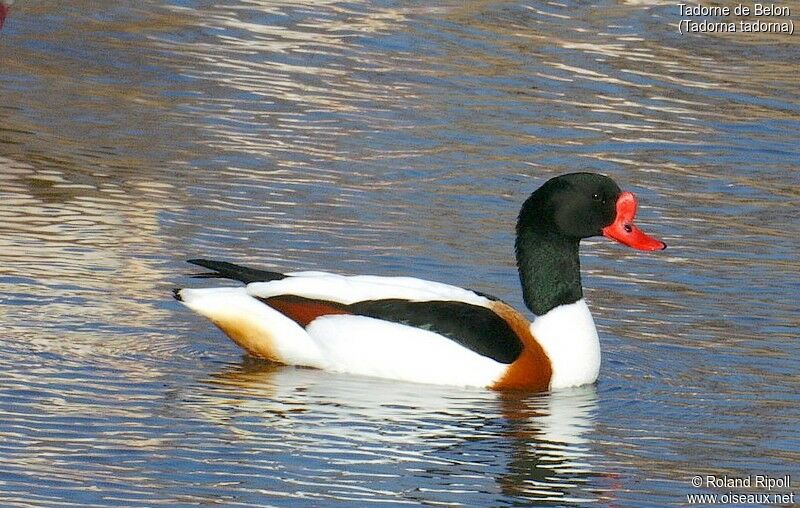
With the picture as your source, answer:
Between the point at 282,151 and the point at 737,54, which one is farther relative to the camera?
the point at 737,54

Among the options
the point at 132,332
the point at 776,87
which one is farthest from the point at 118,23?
the point at 132,332

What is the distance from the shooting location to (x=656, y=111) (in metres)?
17.0

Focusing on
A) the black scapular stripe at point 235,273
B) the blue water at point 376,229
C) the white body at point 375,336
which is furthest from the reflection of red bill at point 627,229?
the black scapular stripe at point 235,273

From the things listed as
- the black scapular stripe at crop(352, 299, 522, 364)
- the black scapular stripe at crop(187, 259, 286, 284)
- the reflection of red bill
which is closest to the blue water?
the black scapular stripe at crop(352, 299, 522, 364)

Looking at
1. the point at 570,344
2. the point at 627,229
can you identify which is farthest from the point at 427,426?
the point at 627,229

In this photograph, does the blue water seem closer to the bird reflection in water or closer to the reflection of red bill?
the bird reflection in water

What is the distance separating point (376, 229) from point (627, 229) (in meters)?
2.70

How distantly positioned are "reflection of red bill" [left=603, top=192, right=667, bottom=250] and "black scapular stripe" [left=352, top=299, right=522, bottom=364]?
931 mm

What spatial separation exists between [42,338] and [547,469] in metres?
2.79

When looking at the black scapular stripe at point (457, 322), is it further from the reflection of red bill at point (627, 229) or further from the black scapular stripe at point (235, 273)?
the reflection of red bill at point (627, 229)

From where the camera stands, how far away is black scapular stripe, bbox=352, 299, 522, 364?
955 centimetres

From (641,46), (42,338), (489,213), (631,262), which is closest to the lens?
(42,338)

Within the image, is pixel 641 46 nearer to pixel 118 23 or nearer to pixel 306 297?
pixel 118 23

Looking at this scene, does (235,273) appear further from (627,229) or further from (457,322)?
(627,229)
